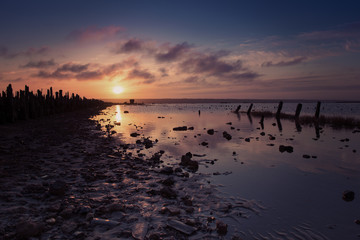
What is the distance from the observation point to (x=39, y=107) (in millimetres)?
25266

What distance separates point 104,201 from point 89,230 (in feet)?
4.14

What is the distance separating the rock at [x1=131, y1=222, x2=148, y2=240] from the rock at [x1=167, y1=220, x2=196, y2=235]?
50 centimetres

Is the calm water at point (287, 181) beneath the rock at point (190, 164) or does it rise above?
beneath

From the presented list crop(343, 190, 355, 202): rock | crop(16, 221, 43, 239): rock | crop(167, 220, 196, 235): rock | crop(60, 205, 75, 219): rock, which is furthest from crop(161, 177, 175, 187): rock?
crop(343, 190, 355, 202): rock

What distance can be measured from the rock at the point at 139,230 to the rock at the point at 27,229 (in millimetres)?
1659

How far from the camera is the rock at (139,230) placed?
4023mm

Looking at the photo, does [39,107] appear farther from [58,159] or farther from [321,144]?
[321,144]

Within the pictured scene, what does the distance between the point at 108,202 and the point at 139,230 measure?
1.47 meters

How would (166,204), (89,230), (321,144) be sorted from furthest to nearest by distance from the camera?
(321,144), (166,204), (89,230)

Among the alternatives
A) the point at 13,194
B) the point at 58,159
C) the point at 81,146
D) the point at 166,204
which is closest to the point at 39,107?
the point at 81,146

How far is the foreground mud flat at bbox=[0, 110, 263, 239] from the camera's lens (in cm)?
412

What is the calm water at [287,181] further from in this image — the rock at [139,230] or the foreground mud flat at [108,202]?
the rock at [139,230]

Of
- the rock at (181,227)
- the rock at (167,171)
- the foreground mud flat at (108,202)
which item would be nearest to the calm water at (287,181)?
the foreground mud flat at (108,202)

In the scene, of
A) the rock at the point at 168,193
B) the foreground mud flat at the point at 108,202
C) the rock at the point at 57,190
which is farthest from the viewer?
the rock at the point at 168,193
